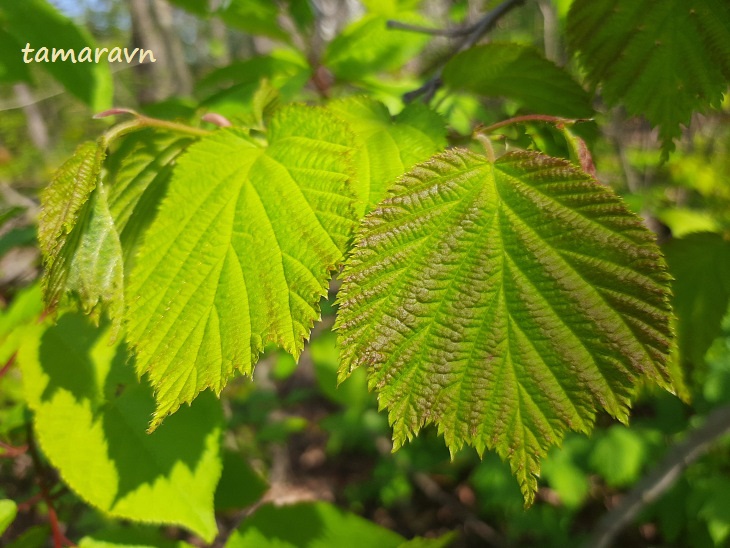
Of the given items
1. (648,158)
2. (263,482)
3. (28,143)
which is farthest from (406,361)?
(28,143)

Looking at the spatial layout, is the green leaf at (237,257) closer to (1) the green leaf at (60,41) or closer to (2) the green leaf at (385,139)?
(2) the green leaf at (385,139)

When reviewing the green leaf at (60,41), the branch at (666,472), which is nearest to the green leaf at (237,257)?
the green leaf at (60,41)

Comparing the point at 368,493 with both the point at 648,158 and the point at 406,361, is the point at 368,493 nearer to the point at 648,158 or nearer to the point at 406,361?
the point at 406,361

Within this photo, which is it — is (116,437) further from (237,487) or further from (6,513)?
(237,487)

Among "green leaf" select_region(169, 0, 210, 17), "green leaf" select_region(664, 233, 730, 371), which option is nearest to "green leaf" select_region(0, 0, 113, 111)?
"green leaf" select_region(169, 0, 210, 17)

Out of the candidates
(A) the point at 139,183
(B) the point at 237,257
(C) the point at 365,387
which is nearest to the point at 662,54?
(B) the point at 237,257

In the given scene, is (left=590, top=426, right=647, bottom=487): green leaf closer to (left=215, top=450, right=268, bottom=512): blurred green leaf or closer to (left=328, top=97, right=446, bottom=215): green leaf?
(left=215, top=450, right=268, bottom=512): blurred green leaf
